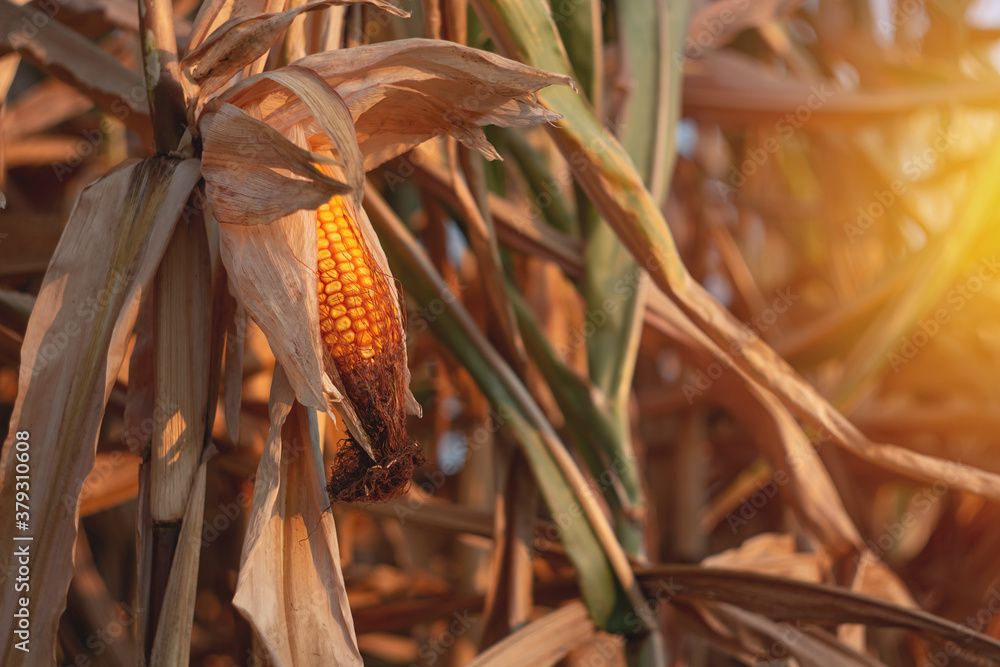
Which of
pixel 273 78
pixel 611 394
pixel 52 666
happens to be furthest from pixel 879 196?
pixel 52 666

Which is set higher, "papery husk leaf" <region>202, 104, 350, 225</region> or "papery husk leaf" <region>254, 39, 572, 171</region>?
"papery husk leaf" <region>254, 39, 572, 171</region>

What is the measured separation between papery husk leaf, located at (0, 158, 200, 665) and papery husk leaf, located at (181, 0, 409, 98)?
2.1 inches

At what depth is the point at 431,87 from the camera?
432 mm

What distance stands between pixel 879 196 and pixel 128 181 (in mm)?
1455

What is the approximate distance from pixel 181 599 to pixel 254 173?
25 cm

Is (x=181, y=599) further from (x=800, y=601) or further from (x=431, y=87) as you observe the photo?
(x=800, y=601)

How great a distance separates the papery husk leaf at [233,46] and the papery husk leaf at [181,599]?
252 millimetres

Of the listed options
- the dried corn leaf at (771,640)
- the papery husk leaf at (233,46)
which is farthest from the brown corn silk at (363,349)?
the dried corn leaf at (771,640)

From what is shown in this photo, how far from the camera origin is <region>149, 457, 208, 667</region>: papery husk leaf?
1.29 ft

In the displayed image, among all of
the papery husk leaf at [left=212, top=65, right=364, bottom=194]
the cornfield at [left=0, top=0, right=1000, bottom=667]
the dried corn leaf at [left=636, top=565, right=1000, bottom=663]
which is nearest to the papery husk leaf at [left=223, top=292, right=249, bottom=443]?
the cornfield at [left=0, top=0, right=1000, bottom=667]

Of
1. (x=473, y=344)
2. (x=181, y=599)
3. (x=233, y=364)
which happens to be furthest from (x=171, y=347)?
(x=473, y=344)

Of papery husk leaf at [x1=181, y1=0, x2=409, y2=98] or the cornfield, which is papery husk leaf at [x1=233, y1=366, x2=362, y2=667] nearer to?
the cornfield

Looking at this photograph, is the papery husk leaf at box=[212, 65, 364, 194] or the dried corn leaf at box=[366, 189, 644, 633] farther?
the dried corn leaf at box=[366, 189, 644, 633]

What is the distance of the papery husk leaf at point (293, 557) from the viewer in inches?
15.2
